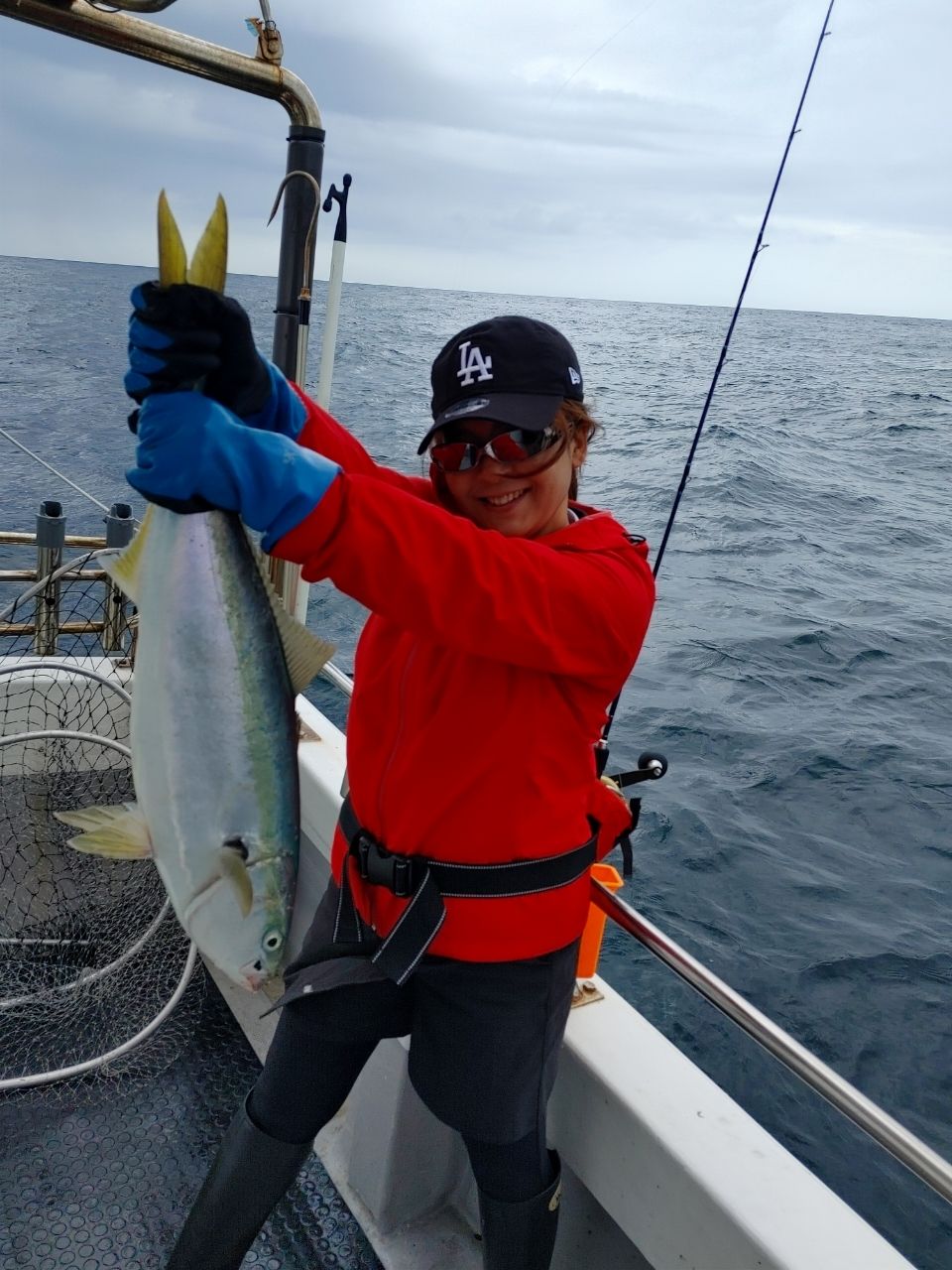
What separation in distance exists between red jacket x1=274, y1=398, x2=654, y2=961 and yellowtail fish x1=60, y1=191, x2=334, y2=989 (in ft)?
0.72

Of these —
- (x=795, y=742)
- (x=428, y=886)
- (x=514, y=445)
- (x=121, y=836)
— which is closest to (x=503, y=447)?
(x=514, y=445)

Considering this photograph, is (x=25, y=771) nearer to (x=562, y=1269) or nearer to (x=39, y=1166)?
(x=39, y=1166)

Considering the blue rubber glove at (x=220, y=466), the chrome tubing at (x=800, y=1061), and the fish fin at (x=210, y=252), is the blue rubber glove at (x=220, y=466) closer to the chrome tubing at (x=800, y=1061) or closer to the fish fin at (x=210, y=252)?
the fish fin at (x=210, y=252)

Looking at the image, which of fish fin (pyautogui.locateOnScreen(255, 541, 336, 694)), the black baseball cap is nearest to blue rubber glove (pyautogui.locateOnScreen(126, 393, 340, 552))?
fish fin (pyautogui.locateOnScreen(255, 541, 336, 694))

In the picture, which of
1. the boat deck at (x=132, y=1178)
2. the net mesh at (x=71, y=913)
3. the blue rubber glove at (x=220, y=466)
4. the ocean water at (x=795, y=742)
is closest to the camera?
the blue rubber glove at (x=220, y=466)

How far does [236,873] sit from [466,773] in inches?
16.5

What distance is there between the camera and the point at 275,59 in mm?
2602

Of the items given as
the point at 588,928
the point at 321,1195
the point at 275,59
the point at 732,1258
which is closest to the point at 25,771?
the point at 321,1195

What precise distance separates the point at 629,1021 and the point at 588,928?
228mm

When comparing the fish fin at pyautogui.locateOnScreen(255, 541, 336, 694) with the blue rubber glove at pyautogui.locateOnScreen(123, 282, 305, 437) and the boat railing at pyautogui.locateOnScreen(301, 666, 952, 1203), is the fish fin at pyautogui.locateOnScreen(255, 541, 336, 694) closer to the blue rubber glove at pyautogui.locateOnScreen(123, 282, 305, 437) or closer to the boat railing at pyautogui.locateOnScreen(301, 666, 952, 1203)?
the blue rubber glove at pyautogui.locateOnScreen(123, 282, 305, 437)

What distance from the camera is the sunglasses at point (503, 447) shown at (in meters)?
1.62

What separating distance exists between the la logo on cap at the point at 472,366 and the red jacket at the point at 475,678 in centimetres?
27

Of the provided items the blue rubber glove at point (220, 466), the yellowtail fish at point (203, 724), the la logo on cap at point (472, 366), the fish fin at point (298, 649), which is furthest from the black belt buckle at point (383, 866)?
the la logo on cap at point (472, 366)

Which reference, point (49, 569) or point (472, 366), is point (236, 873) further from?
point (49, 569)
